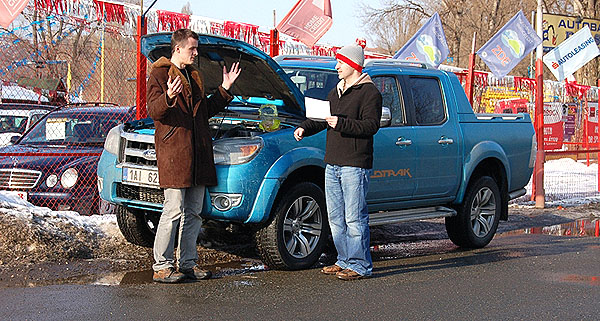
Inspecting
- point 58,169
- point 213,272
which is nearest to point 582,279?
point 213,272

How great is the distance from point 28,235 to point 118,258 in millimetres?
795

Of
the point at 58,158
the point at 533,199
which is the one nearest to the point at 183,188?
the point at 58,158

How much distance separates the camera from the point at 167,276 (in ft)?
19.6

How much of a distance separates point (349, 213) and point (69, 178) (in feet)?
11.8

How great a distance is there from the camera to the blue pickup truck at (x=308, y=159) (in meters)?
6.31

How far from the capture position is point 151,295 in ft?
18.2

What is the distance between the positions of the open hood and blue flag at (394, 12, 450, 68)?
6371 millimetres

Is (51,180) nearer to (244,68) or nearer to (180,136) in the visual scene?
(244,68)

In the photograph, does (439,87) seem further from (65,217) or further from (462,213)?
(65,217)

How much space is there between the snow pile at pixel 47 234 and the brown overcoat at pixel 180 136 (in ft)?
4.85

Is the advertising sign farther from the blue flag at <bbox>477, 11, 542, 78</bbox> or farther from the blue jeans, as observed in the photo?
the blue jeans

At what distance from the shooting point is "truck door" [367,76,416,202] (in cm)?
732

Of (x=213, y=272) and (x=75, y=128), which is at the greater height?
(x=75, y=128)

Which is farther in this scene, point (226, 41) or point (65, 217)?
point (65, 217)
